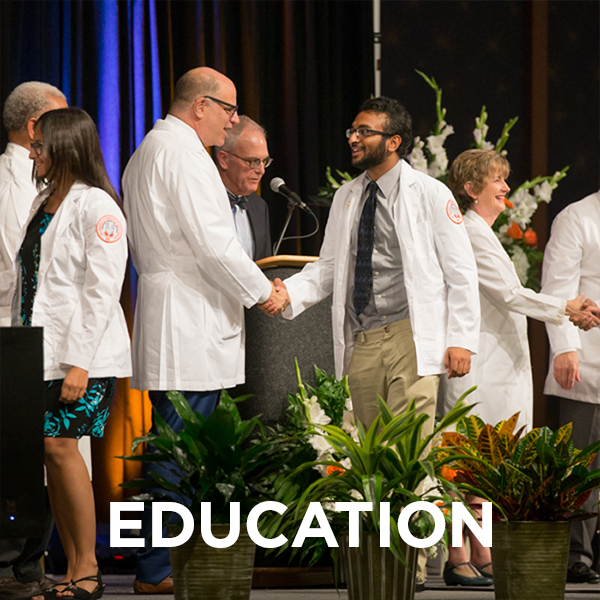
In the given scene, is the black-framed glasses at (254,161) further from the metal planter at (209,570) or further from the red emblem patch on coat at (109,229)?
the metal planter at (209,570)

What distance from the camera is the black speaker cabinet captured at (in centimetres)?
187

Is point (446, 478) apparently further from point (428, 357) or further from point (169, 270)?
point (169, 270)

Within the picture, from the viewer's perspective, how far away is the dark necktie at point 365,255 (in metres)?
3.10

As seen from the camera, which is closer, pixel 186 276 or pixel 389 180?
pixel 186 276

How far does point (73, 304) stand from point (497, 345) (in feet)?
5.14

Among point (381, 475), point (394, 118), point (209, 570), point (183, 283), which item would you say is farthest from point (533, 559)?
point (394, 118)

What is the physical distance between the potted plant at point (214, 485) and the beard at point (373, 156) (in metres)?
1.21

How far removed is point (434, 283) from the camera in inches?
120

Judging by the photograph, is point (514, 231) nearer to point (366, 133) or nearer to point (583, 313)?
point (583, 313)

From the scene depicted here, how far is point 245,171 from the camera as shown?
383cm

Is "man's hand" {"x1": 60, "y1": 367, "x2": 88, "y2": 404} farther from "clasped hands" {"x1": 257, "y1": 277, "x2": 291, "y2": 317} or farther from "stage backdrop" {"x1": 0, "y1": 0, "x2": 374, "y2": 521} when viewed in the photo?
"stage backdrop" {"x1": 0, "y1": 0, "x2": 374, "y2": 521}

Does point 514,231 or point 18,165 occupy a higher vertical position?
point 18,165

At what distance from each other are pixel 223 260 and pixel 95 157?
0.49 m

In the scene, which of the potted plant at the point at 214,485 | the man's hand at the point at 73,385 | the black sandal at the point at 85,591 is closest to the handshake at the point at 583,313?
the potted plant at the point at 214,485
